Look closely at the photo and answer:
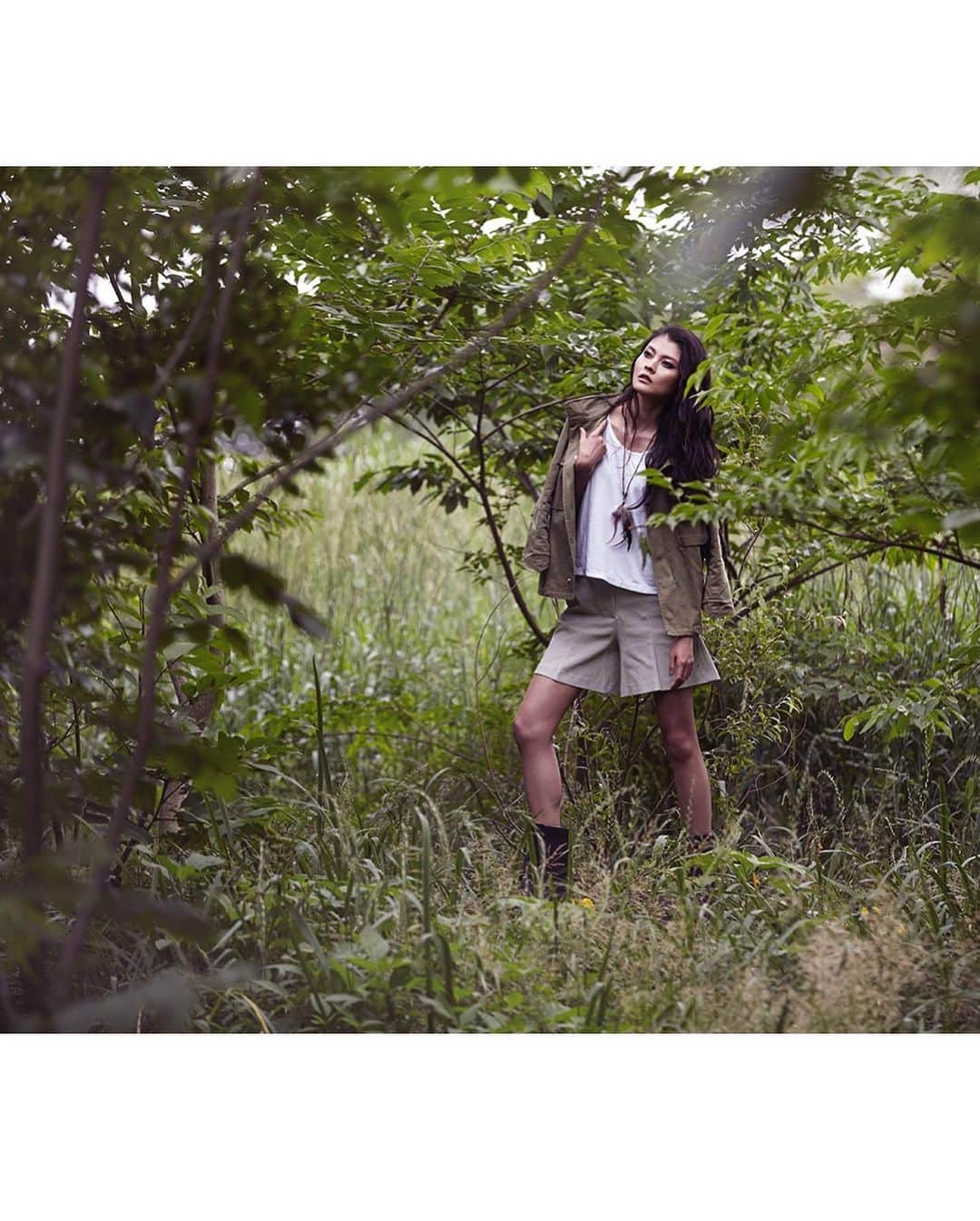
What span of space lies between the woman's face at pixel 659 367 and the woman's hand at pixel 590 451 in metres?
0.21

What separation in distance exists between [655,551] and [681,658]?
0.33 m

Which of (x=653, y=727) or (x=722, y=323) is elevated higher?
(x=722, y=323)

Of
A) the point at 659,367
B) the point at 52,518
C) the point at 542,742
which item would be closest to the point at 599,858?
the point at 542,742

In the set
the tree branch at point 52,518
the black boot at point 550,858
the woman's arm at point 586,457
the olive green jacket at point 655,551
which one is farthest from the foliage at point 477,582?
the woman's arm at point 586,457

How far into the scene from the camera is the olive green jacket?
3412 millimetres

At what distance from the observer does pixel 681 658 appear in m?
3.41

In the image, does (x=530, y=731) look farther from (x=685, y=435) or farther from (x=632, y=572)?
(x=685, y=435)

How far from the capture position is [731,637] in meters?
3.64

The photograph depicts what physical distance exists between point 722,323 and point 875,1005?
67.2 inches

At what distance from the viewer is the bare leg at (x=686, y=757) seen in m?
3.50

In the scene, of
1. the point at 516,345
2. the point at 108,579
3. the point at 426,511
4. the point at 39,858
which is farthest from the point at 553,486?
the point at 426,511

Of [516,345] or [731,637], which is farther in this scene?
[516,345]

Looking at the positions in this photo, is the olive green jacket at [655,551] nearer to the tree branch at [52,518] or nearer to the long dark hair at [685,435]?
the long dark hair at [685,435]

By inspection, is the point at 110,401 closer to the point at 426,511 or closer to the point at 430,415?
the point at 430,415
